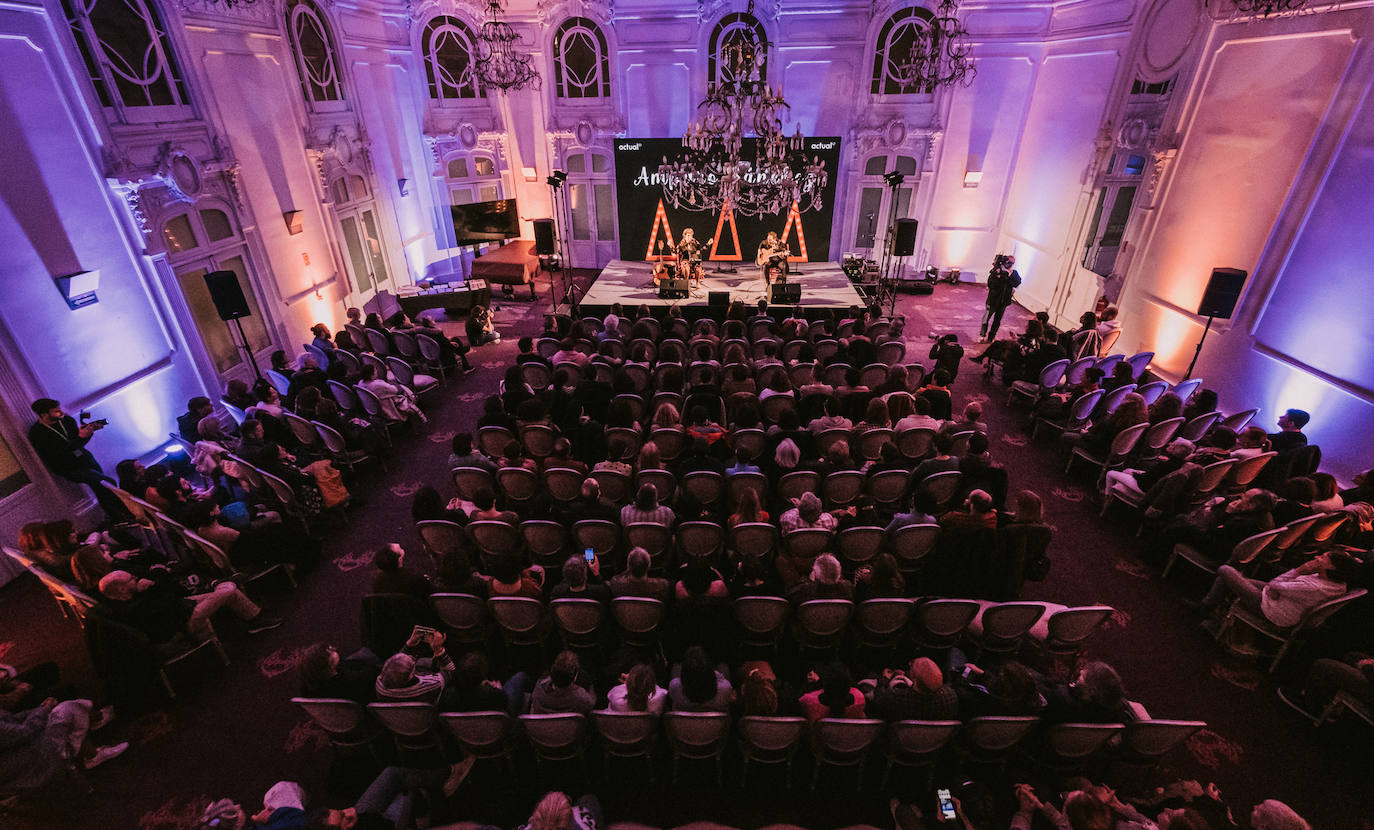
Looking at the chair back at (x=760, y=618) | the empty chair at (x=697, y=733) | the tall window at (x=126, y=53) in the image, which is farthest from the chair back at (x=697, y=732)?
the tall window at (x=126, y=53)

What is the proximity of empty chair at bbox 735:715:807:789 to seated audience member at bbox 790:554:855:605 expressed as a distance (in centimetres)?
86

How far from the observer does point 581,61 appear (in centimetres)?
1328

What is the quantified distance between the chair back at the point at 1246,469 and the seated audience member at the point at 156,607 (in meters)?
8.92

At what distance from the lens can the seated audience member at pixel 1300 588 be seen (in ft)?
13.3

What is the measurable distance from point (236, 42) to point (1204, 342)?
1453 centimetres

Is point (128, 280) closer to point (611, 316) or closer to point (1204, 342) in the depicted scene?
point (611, 316)

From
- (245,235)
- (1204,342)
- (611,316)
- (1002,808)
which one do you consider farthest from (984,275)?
(245,235)

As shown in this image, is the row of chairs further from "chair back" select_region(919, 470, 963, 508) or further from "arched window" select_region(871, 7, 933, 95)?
"arched window" select_region(871, 7, 933, 95)

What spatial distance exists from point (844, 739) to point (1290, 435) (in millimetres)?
5765

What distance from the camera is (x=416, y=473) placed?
23.3 ft

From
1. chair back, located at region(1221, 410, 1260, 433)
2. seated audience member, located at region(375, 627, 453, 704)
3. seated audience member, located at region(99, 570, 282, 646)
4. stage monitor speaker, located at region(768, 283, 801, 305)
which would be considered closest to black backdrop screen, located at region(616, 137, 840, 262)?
stage monitor speaker, located at region(768, 283, 801, 305)

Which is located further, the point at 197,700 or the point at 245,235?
the point at 245,235

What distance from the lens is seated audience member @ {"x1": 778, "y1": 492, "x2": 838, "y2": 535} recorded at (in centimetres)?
454

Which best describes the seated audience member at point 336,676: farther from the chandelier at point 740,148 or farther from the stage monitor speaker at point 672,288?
the stage monitor speaker at point 672,288
